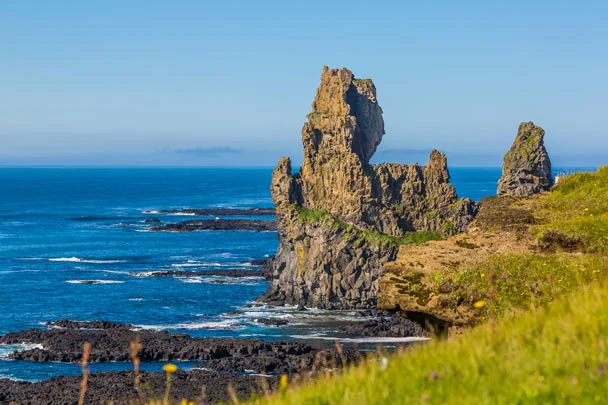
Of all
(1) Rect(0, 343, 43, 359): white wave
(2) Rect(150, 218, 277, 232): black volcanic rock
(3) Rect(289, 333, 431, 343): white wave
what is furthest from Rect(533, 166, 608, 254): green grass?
(2) Rect(150, 218, 277, 232): black volcanic rock

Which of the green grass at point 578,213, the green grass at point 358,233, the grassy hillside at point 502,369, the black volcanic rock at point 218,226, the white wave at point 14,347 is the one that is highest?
the green grass at point 578,213

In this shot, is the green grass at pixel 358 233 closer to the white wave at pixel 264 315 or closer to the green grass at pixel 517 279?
the white wave at pixel 264 315

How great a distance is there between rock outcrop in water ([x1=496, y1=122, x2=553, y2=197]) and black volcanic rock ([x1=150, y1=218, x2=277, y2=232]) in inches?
2773

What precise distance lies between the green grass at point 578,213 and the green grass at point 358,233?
79588 mm

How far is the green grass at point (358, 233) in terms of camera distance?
102m

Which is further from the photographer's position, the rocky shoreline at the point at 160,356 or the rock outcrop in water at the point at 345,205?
the rock outcrop in water at the point at 345,205

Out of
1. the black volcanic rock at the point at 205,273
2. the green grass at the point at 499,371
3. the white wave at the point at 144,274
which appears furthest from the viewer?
the black volcanic rock at the point at 205,273

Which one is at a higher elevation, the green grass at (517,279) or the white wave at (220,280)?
the green grass at (517,279)

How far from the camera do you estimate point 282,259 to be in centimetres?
10388

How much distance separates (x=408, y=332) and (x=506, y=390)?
7196 centimetres

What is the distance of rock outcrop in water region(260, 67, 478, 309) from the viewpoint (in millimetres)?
98688

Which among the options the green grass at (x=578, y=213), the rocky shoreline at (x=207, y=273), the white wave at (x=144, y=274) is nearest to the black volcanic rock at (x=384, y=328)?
the rocky shoreline at (x=207, y=273)

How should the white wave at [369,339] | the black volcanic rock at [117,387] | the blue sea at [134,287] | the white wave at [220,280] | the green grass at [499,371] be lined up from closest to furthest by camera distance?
the green grass at [499,371] → the black volcanic rock at [117,387] → the white wave at [369,339] → the blue sea at [134,287] → the white wave at [220,280]

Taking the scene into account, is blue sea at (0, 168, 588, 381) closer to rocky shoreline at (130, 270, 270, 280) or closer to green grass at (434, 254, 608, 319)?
rocky shoreline at (130, 270, 270, 280)
